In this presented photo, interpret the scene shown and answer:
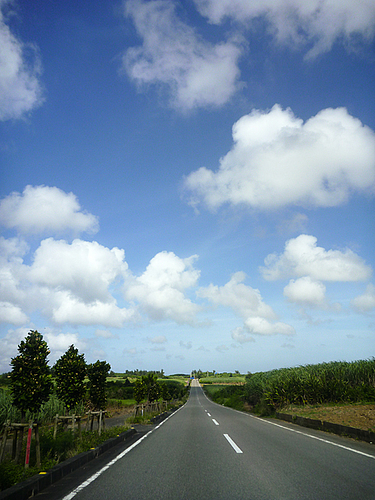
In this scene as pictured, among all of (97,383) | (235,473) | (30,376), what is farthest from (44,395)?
(97,383)

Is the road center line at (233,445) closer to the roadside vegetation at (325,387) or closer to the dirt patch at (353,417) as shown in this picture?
the dirt patch at (353,417)

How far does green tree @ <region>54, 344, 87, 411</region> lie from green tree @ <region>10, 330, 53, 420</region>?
485cm

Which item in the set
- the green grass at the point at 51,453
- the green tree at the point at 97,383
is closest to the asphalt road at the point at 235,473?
the green grass at the point at 51,453

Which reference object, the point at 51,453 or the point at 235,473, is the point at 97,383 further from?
the point at 235,473

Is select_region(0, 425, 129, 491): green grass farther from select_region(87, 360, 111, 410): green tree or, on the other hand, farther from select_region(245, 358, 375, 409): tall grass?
select_region(245, 358, 375, 409): tall grass

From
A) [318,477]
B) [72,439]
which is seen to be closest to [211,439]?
[72,439]

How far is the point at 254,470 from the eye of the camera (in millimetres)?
6012

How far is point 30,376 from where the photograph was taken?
805 cm

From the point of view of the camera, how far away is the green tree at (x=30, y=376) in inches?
315

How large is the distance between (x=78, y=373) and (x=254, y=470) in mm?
9438

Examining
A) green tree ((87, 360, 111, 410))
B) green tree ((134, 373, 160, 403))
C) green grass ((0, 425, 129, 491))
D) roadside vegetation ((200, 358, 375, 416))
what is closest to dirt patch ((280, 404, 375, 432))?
roadside vegetation ((200, 358, 375, 416))

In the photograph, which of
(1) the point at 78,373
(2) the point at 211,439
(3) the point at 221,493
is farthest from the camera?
(1) the point at 78,373

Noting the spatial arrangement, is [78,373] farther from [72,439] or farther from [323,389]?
[323,389]

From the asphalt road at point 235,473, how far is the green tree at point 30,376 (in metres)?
2.45
